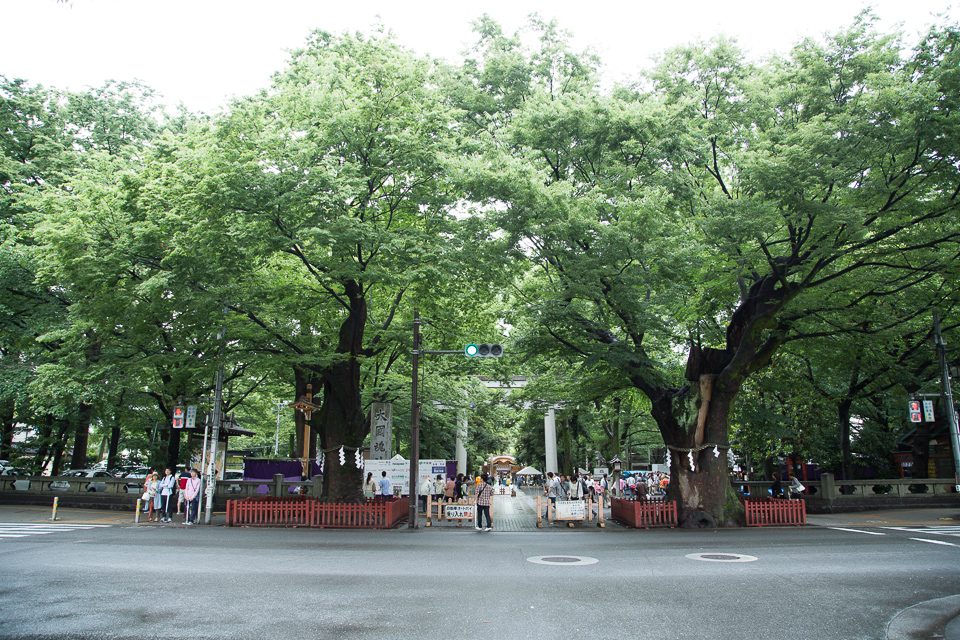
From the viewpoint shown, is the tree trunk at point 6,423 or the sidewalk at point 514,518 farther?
the tree trunk at point 6,423

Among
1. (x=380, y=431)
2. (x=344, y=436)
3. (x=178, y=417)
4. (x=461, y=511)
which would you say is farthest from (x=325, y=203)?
(x=178, y=417)

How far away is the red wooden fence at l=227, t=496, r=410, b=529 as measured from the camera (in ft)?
61.4

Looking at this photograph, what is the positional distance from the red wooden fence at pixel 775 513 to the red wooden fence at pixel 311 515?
38.7 feet

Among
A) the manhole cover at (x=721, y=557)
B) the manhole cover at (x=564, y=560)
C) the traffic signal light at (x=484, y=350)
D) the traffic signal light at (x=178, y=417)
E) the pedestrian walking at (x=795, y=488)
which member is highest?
the traffic signal light at (x=484, y=350)

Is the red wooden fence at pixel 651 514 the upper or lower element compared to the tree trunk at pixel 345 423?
lower

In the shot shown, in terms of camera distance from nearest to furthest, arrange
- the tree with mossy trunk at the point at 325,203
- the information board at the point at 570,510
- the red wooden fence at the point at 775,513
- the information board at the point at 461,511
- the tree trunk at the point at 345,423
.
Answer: the tree with mossy trunk at the point at 325,203 < the red wooden fence at the point at 775,513 < the tree trunk at the point at 345,423 < the information board at the point at 570,510 < the information board at the point at 461,511

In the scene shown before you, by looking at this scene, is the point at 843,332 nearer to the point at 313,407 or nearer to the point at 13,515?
the point at 313,407

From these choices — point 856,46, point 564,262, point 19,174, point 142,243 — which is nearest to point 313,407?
point 142,243

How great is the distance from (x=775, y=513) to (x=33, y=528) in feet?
74.9

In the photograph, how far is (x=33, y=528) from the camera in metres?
17.0

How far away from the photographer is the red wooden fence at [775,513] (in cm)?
1919

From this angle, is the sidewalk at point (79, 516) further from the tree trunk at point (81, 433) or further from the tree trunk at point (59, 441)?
the tree trunk at point (59, 441)

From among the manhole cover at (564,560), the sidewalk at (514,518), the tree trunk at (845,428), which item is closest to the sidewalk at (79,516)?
the sidewalk at (514,518)

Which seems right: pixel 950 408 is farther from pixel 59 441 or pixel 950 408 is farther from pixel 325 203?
pixel 59 441
